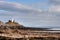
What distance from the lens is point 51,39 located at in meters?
35.3

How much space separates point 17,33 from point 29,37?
2.99 m

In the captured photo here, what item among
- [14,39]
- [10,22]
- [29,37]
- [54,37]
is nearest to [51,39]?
[54,37]

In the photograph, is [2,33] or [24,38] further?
[2,33]

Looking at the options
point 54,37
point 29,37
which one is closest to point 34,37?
point 29,37

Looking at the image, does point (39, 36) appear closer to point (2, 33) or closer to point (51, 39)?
point (51, 39)

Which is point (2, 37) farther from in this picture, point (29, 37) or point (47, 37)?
point (47, 37)

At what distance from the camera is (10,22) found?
5697cm

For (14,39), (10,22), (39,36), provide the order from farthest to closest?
(10,22) → (39,36) → (14,39)

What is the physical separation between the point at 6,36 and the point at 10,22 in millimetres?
23663

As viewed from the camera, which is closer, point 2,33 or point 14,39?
point 14,39

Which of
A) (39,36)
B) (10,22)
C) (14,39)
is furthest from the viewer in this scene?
(10,22)

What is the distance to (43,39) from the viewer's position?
114 ft

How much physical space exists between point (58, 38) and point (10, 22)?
22.8 meters

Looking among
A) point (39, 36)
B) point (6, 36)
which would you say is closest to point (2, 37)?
point (6, 36)
